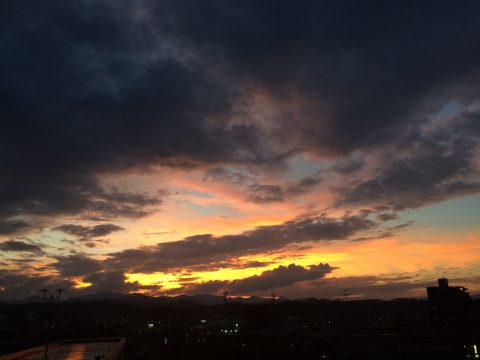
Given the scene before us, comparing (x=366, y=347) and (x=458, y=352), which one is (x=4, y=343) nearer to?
(x=366, y=347)

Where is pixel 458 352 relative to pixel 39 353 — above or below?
below

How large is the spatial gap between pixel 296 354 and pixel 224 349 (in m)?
25.6

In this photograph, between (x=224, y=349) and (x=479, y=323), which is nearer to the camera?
(x=224, y=349)

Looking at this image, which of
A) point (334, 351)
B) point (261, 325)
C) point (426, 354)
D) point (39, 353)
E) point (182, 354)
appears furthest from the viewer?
point (261, 325)

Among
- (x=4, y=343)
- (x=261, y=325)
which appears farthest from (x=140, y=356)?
(x=261, y=325)

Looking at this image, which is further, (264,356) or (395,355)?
(264,356)

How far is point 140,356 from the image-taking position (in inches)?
3625

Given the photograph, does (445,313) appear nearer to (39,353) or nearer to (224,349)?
(224,349)

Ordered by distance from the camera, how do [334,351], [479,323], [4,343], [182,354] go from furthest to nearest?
[479,323], [4,343], [182,354], [334,351]

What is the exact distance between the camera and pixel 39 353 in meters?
54.1

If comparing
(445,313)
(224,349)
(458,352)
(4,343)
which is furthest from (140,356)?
(445,313)

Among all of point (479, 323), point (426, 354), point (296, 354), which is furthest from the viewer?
point (479, 323)

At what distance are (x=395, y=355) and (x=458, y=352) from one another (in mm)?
14046

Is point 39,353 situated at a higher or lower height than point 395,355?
higher
